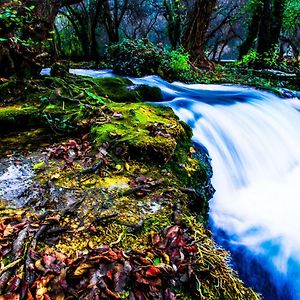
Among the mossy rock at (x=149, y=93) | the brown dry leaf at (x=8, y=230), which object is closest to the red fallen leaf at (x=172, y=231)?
the brown dry leaf at (x=8, y=230)

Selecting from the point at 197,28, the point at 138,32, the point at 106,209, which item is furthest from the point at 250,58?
the point at 138,32

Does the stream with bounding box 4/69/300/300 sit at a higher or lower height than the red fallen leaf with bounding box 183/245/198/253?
lower

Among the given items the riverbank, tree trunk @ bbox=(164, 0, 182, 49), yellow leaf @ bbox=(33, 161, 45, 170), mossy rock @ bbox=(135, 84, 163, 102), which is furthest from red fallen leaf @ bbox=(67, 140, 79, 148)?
tree trunk @ bbox=(164, 0, 182, 49)

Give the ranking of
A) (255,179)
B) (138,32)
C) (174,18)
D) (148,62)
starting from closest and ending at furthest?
1. (255,179)
2. (148,62)
3. (174,18)
4. (138,32)

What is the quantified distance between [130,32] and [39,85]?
70.4 ft

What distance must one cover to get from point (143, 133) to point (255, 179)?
2246 mm

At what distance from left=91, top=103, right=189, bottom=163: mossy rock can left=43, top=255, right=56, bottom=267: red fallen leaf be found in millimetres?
1511

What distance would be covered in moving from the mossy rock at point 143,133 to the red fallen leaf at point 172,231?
111 centimetres

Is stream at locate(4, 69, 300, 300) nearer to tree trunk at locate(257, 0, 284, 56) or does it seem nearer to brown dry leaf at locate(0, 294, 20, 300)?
brown dry leaf at locate(0, 294, 20, 300)

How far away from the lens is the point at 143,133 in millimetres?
3498

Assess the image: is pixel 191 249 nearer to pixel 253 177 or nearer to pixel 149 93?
pixel 253 177

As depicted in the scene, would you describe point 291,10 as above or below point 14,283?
above

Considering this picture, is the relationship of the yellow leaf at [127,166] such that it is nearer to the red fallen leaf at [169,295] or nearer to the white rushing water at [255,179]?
the white rushing water at [255,179]

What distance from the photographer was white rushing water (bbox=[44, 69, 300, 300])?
3.30 meters
